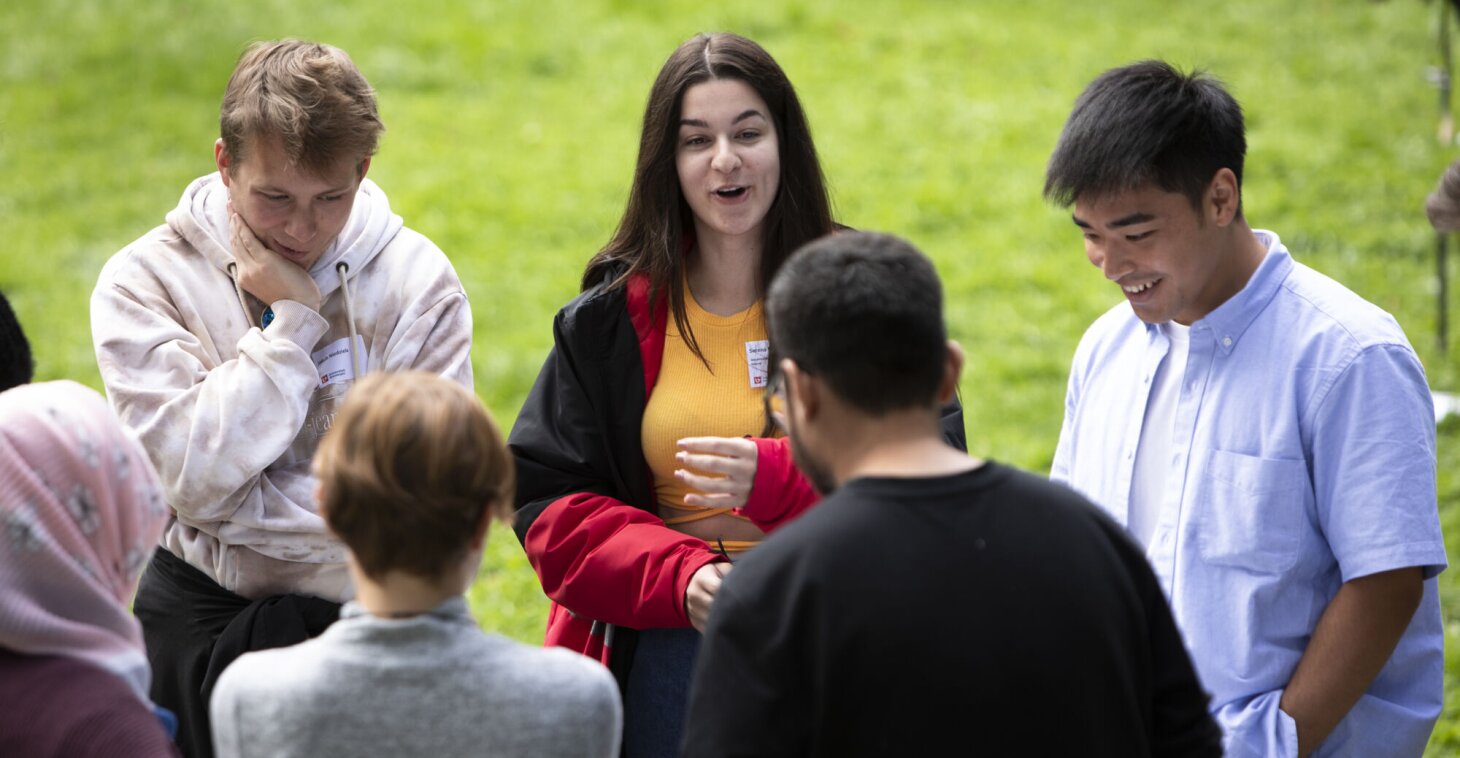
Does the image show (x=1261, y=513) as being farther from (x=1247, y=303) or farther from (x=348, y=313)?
(x=348, y=313)

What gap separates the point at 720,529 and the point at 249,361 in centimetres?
101

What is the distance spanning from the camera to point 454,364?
3.11 m

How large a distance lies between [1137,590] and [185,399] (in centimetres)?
181

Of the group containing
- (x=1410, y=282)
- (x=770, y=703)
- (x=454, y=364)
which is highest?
(x=454, y=364)

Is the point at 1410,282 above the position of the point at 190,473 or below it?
below

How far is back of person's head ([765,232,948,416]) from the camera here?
2016 millimetres

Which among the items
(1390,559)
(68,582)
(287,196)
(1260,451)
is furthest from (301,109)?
(1390,559)

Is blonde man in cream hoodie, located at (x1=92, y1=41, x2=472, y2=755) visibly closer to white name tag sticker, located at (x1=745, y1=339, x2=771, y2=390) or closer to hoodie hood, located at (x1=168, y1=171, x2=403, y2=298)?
hoodie hood, located at (x1=168, y1=171, x2=403, y2=298)

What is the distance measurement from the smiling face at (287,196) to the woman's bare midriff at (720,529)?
93cm

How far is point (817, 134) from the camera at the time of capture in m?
10.1

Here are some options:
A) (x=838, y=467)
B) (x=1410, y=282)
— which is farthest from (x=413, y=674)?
(x=1410, y=282)

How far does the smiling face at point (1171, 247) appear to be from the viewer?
2770mm

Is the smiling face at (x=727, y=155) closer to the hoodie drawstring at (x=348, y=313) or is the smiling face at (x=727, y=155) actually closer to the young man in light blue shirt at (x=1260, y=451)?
the young man in light blue shirt at (x=1260, y=451)

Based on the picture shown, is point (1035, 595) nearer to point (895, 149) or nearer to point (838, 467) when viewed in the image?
point (838, 467)
